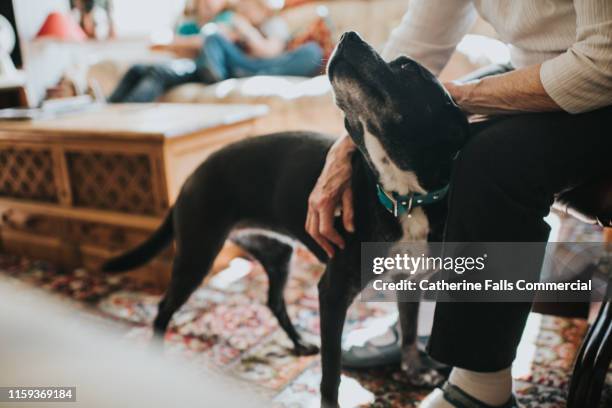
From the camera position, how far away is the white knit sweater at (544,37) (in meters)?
0.66

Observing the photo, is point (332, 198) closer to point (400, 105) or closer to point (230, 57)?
point (400, 105)

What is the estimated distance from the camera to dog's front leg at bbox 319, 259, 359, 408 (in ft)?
2.88

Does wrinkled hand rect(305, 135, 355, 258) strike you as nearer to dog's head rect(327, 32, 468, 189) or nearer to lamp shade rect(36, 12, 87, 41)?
dog's head rect(327, 32, 468, 189)

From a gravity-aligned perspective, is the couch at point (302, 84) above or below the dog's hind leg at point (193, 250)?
above

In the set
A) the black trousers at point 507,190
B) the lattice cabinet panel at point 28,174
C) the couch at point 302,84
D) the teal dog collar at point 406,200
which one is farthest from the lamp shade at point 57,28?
the black trousers at point 507,190

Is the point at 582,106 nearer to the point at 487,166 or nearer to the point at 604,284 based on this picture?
the point at 487,166

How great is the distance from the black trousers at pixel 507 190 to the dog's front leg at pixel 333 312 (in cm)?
19

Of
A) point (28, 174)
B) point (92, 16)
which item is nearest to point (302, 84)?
point (28, 174)

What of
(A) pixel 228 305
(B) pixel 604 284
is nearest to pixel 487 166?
(B) pixel 604 284

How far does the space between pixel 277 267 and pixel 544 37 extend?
761 millimetres

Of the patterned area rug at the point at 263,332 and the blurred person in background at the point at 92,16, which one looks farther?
the blurred person in background at the point at 92,16

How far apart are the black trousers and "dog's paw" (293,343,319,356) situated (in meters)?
0.54

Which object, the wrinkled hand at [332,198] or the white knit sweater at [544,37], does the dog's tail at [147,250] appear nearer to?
the wrinkled hand at [332,198]

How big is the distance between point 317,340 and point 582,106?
2.75 feet
